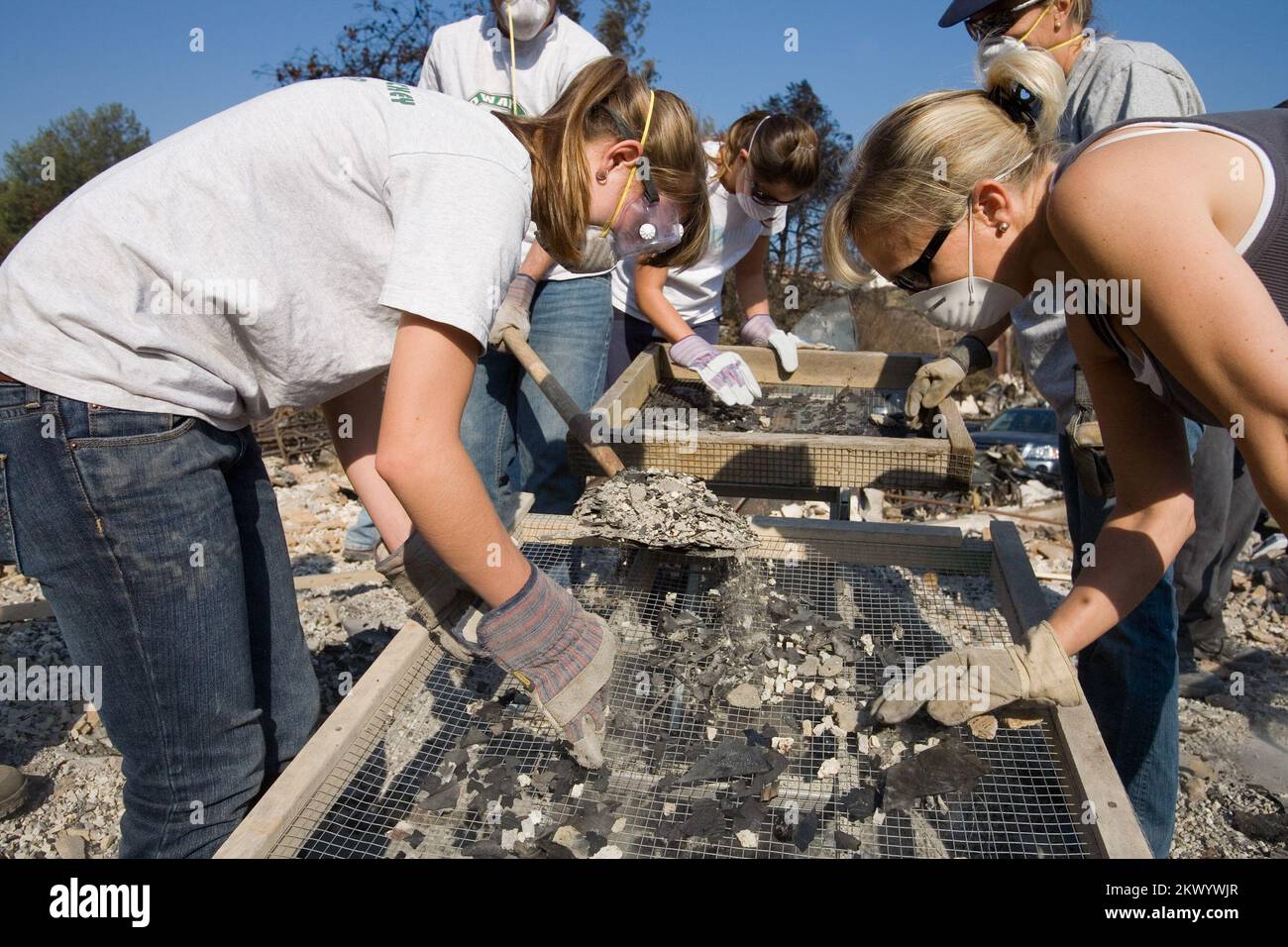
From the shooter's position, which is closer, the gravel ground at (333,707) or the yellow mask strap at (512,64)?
the gravel ground at (333,707)

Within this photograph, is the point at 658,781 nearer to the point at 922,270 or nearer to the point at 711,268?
the point at 922,270

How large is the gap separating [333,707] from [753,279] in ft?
9.45

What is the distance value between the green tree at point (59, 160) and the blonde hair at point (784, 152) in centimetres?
1130

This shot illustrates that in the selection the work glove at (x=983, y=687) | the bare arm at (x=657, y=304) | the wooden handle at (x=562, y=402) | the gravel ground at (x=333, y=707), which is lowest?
the gravel ground at (x=333, y=707)

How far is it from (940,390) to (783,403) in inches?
38.2

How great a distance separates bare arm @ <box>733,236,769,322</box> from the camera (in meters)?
4.34

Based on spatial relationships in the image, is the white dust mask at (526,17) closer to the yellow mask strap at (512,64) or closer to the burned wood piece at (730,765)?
the yellow mask strap at (512,64)

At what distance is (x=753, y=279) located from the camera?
4445mm

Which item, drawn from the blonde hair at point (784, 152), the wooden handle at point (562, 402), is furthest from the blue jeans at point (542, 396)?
the blonde hair at point (784, 152)

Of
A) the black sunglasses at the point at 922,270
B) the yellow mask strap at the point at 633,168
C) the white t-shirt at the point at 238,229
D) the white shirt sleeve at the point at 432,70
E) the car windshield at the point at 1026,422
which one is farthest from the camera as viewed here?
the car windshield at the point at 1026,422

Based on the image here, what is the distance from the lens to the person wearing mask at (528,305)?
3250mm

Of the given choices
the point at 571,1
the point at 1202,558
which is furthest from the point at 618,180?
the point at 571,1
